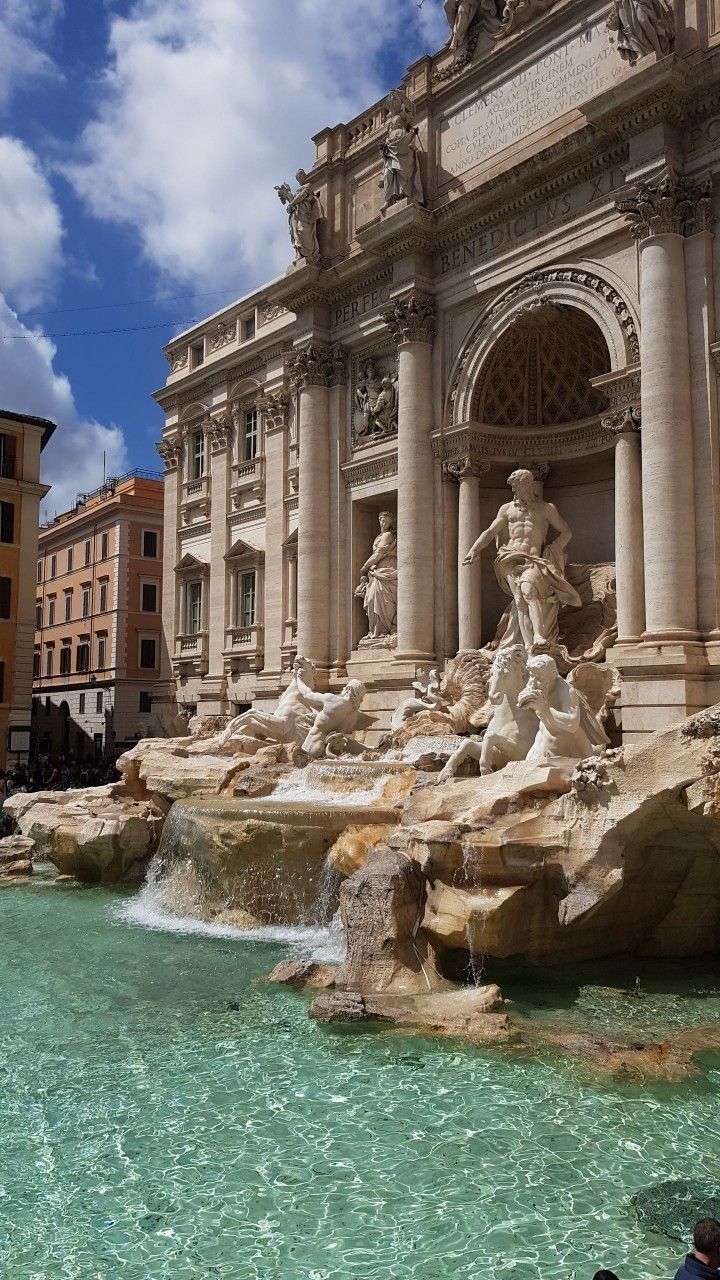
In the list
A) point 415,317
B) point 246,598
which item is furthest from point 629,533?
point 246,598

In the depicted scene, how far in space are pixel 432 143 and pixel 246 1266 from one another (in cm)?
2049

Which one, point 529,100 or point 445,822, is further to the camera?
point 529,100

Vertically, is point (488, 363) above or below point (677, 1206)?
above

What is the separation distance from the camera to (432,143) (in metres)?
20.2

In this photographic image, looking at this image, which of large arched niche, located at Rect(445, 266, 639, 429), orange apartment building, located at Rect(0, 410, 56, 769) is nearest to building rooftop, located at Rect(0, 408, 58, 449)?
orange apartment building, located at Rect(0, 410, 56, 769)

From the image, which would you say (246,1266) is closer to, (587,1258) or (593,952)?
(587,1258)

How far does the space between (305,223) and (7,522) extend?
15.8 metres

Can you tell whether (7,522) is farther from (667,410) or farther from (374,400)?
(667,410)

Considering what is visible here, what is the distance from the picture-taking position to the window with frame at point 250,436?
89.1 feet

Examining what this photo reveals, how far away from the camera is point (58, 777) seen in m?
26.0

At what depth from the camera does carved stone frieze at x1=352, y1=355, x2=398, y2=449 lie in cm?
2097

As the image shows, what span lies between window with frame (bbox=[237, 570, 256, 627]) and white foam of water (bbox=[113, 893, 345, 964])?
14517 millimetres

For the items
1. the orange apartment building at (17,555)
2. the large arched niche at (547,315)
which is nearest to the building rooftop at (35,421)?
the orange apartment building at (17,555)

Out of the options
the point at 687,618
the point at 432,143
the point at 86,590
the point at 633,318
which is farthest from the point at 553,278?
the point at 86,590
